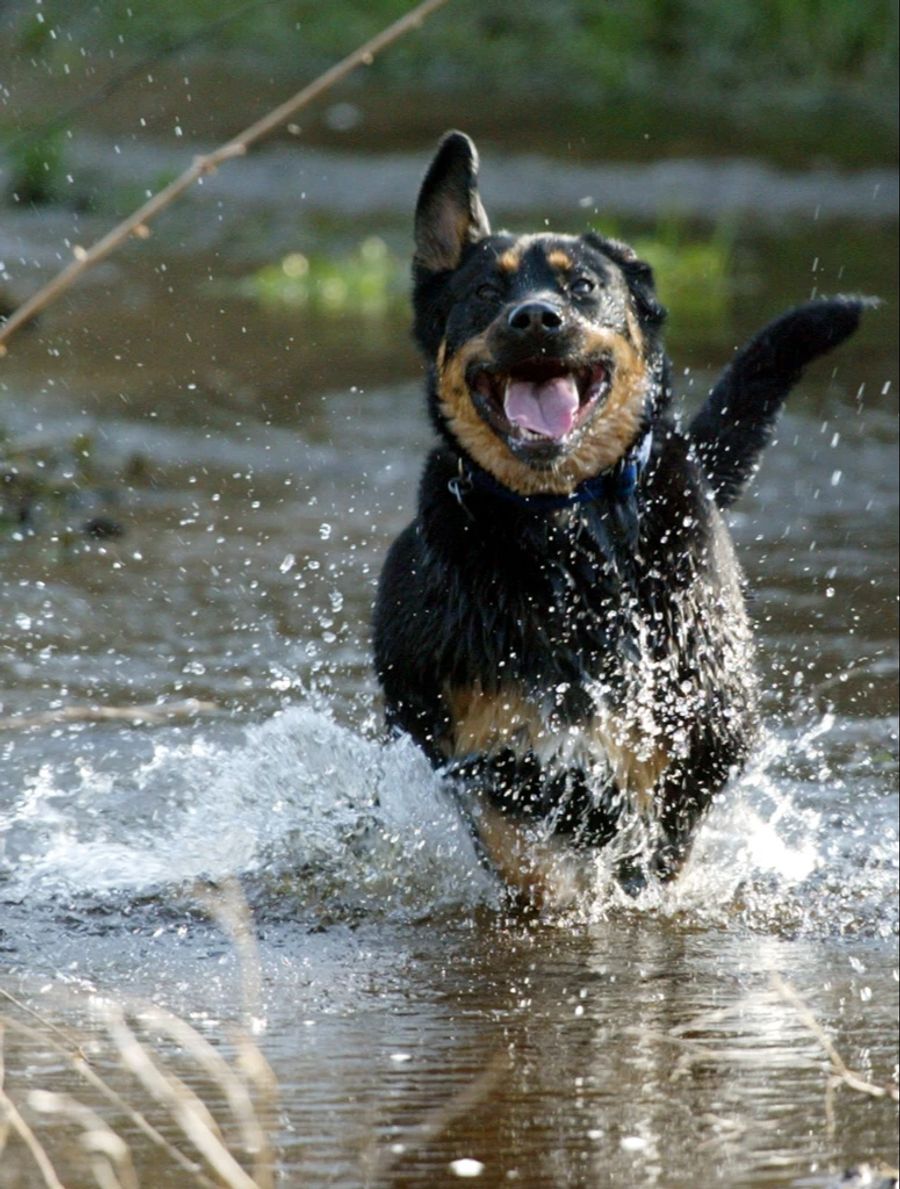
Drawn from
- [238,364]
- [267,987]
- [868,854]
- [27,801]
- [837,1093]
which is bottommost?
[837,1093]

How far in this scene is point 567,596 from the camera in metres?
4.44

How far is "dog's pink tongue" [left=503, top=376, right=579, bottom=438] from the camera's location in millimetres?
4410

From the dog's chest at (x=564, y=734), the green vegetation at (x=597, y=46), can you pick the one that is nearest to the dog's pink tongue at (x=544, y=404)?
the dog's chest at (x=564, y=734)

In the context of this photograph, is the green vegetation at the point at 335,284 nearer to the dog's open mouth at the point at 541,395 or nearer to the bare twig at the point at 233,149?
the dog's open mouth at the point at 541,395

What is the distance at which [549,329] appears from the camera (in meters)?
4.29

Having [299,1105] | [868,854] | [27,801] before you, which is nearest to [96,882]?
[27,801]

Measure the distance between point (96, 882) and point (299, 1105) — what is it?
142 cm

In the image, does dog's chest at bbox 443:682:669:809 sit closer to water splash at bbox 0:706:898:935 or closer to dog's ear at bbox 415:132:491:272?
water splash at bbox 0:706:898:935

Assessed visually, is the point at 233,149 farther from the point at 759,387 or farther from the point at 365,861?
the point at 759,387

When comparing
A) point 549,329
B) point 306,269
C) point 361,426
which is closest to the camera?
point 549,329

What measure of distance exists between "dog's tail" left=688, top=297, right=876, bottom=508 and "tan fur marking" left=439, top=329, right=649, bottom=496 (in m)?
0.61

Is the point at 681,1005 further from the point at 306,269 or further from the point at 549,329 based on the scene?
the point at 306,269

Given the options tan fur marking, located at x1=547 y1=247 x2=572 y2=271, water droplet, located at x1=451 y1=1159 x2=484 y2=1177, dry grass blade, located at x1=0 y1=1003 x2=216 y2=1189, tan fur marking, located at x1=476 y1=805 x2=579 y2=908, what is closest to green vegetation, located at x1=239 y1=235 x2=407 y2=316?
tan fur marking, located at x1=547 y1=247 x2=572 y2=271

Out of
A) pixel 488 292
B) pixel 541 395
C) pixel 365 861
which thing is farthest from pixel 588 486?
pixel 365 861
